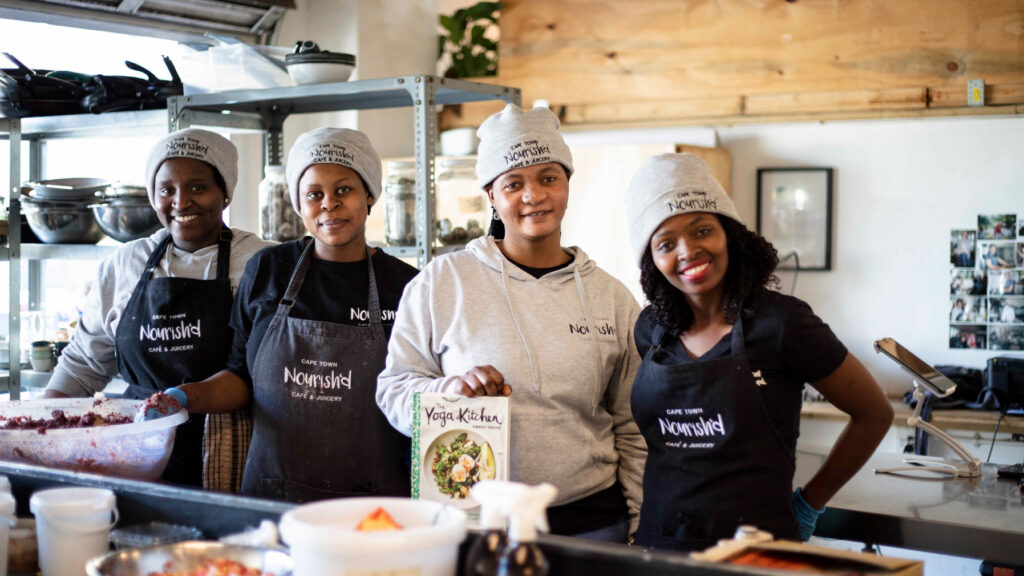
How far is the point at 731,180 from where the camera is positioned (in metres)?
5.26

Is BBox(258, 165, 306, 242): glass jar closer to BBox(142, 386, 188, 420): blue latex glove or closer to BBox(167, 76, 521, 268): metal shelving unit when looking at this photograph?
BBox(167, 76, 521, 268): metal shelving unit

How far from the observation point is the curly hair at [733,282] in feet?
6.87

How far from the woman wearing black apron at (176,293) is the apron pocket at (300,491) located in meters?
0.44

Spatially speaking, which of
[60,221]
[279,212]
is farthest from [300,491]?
[60,221]

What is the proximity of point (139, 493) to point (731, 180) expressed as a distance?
399 centimetres

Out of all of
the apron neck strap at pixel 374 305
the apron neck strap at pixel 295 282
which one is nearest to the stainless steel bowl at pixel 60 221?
the apron neck strap at pixel 295 282

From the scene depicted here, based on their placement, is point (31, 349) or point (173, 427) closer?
point (173, 427)

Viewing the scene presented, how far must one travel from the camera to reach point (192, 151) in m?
2.74

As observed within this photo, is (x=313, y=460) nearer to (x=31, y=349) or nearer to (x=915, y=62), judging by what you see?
(x=31, y=349)

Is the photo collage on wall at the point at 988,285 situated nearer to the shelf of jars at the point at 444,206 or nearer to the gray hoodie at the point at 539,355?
the shelf of jars at the point at 444,206

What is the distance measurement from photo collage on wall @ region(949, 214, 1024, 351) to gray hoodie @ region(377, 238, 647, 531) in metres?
3.16

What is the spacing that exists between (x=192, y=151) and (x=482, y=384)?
1.28m

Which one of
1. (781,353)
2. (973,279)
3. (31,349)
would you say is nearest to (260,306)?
(781,353)

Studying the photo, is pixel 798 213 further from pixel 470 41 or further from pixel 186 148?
pixel 186 148
